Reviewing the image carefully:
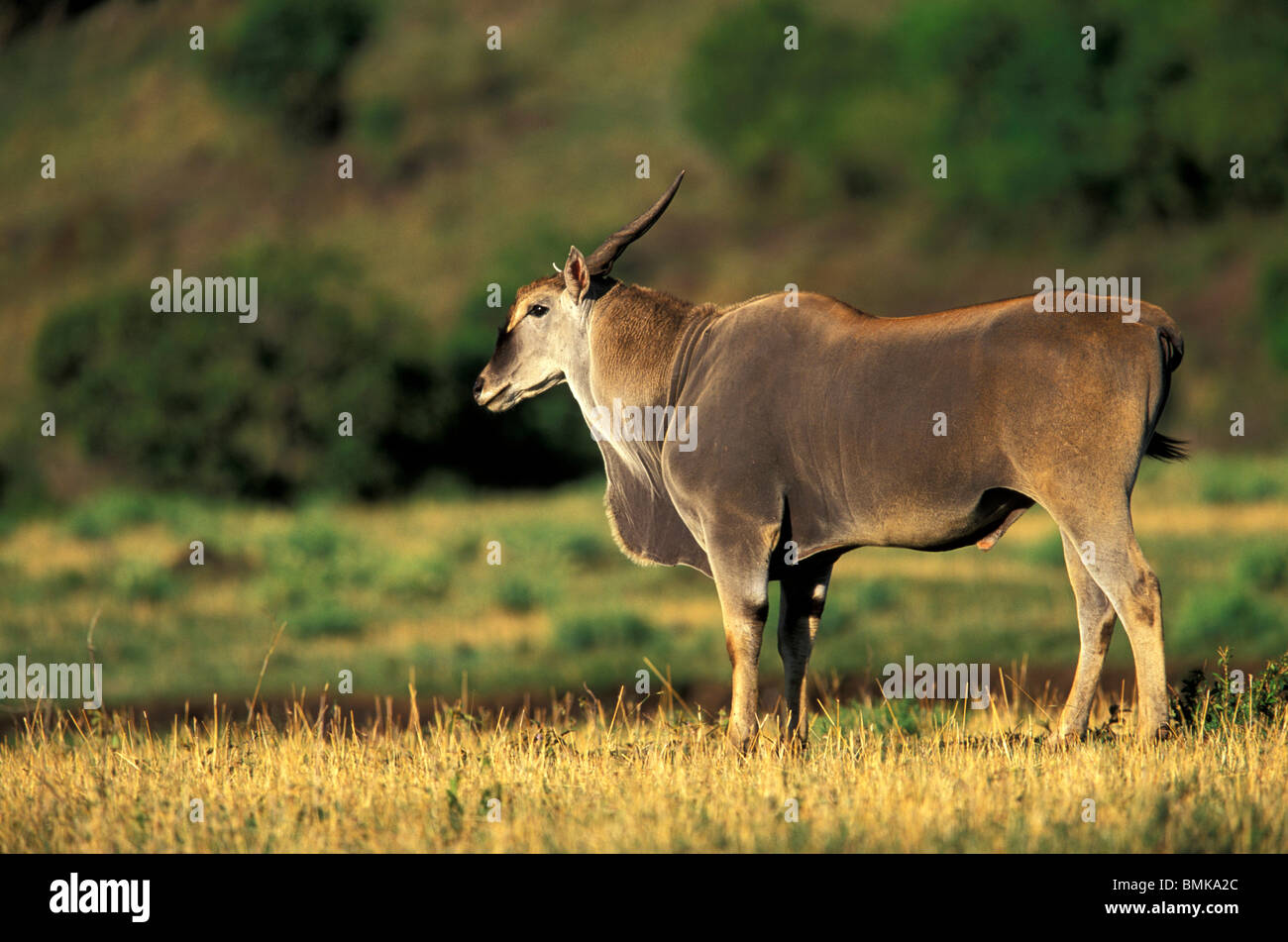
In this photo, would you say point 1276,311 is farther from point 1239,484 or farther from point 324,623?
point 324,623

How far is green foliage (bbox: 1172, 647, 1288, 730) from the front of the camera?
27.2ft

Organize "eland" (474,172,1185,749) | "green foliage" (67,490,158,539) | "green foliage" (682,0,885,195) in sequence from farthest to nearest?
"green foliage" (682,0,885,195) < "green foliage" (67,490,158,539) < "eland" (474,172,1185,749)

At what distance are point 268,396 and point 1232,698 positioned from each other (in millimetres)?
28401

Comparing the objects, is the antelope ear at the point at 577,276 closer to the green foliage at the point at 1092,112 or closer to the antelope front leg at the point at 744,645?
the antelope front leg at the point at 744,645

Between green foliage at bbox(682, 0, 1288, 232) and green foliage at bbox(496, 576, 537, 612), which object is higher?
green foliage at bbox(682, 0, 1288, 232)

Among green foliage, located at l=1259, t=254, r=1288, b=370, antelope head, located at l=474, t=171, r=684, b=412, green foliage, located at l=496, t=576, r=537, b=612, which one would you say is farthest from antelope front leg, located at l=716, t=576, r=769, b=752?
green foliage, located at l=1259, t=254, r=1288, b=370

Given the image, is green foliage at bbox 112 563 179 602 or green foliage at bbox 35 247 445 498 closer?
green foliage at bbox 112 563 179 602

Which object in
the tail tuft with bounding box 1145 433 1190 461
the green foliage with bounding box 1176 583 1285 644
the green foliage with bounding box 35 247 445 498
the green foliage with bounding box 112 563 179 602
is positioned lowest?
the green foliage with bounding box 1176 583 1285 644

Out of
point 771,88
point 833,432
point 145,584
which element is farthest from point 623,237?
point 771,88

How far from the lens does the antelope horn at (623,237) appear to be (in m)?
8.10

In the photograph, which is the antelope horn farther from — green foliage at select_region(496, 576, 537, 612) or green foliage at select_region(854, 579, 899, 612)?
green foliage at select_region(496, 576, 537, 612)

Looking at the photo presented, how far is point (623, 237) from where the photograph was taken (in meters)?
8.27

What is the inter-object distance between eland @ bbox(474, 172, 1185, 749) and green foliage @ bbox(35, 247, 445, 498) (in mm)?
26180

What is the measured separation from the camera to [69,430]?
37656 mm
